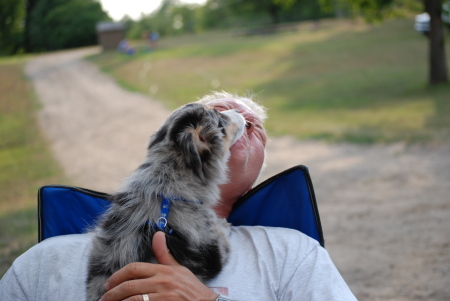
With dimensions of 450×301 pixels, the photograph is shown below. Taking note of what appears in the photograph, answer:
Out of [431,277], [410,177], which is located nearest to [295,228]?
[431,277]

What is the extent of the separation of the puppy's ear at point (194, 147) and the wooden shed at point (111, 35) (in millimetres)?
32587

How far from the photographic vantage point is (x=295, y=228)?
Answer: 9.46 ft

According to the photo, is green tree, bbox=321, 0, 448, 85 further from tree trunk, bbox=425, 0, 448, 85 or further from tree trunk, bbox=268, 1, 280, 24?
tree trunk, bbox=268, 1, 280, 24

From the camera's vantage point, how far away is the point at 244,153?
2713mm

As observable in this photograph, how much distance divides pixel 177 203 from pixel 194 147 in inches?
10.3

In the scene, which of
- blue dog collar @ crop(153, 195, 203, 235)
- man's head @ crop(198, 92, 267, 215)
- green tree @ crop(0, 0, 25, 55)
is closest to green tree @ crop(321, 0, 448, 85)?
green tree @ crop(0, 0, 25, 55)

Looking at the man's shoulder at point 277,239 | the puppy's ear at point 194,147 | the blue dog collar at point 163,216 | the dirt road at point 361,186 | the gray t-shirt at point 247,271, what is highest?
the puppy's ear at point 194,147

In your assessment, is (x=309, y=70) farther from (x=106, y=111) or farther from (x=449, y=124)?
(x=449, y=124)

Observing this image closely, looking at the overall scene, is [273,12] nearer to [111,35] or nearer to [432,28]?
[111,35]

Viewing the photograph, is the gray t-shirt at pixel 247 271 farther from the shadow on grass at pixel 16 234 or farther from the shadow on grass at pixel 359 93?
the shadow on grass at pixel 359 93

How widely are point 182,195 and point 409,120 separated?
11363mm

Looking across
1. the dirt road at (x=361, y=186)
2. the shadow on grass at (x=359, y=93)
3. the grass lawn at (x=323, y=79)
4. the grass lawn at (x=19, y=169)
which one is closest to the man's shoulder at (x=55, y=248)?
the dirt road at (x=361, y=186)

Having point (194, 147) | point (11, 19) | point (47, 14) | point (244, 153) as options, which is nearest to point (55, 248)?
point (194, 147)

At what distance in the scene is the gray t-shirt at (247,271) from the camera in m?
2.41
